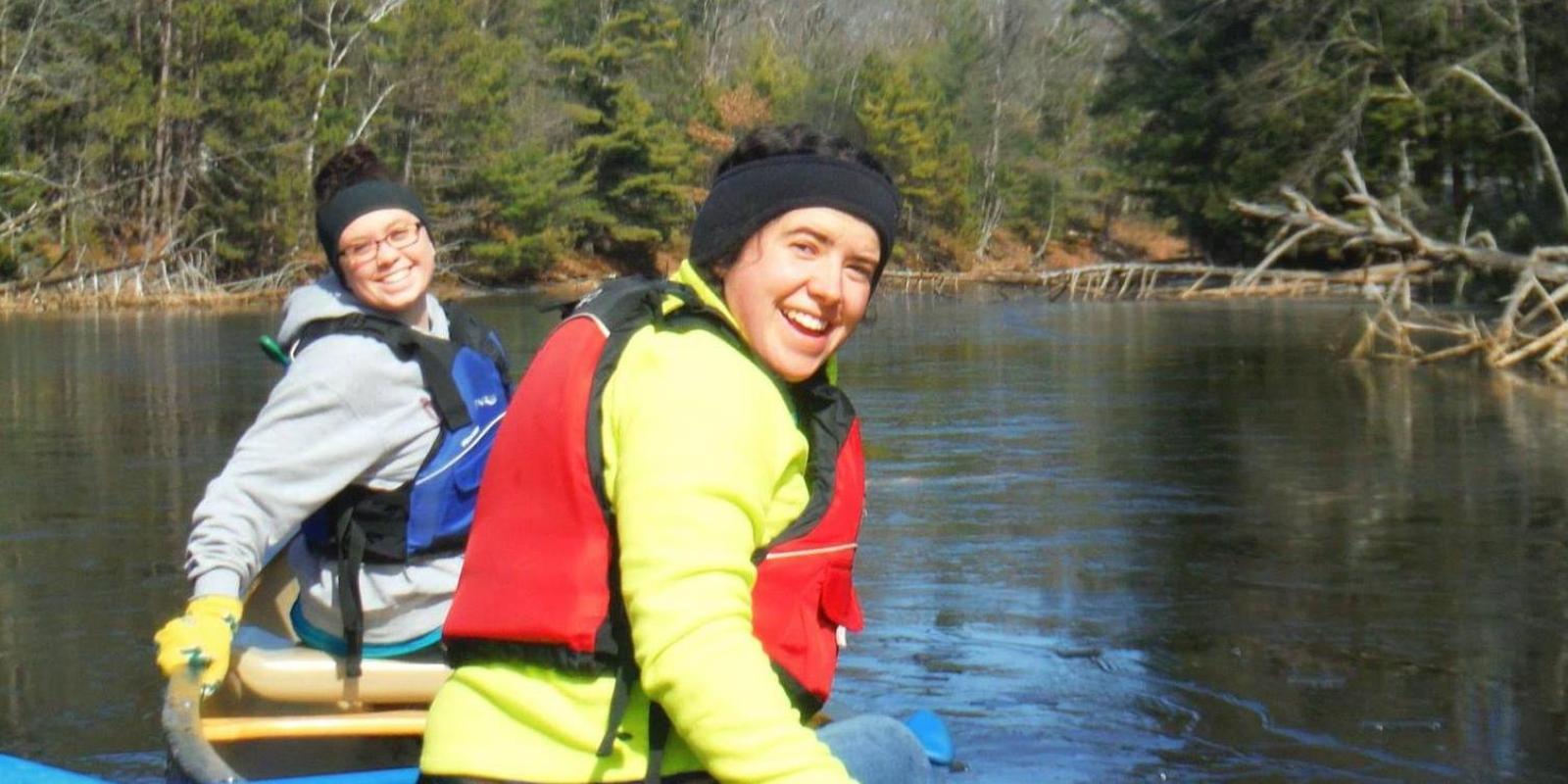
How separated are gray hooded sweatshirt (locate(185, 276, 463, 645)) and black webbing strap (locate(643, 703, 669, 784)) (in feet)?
5.93

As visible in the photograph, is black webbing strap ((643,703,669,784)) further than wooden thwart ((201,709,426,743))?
No

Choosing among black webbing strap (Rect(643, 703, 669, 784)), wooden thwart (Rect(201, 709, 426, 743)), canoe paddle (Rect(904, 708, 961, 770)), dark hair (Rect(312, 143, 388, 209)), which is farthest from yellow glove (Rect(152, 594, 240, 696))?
black webbing strap (Rect(643, 703, 669, 784))

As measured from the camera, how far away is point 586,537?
228cm

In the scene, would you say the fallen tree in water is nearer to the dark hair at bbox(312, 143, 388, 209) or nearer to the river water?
the river water

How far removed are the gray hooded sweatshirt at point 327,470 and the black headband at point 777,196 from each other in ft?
5.76

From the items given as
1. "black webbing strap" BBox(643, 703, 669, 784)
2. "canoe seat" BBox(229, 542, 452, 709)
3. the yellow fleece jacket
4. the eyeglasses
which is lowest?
"canoe seat" BBox(229, 542, 452, 709)

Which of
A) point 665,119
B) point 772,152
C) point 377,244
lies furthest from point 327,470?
point 665,119

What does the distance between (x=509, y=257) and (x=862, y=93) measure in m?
13.2

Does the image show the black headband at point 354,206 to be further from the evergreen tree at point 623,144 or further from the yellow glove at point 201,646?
the evergreen tree at point 623,144

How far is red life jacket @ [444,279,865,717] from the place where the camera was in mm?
2273

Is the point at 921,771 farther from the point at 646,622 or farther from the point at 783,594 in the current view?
the point at 646,622

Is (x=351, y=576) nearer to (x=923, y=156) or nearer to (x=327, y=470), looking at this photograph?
(x=327, y=470)

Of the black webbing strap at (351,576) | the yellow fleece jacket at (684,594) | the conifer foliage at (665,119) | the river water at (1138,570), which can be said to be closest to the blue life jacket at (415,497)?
the black webbing strap at (351,576)

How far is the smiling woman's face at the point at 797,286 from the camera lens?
241 centimetres
